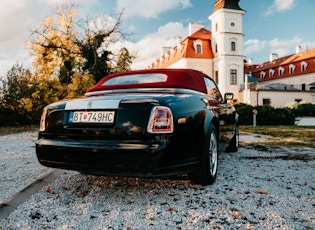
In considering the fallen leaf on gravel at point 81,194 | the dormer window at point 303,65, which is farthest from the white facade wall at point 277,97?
the fallen leaf on gravel at point 81,194

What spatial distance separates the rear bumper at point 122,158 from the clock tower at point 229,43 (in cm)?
3659

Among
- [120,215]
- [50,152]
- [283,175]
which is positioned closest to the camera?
[120,215]

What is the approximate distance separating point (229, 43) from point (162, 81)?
36.4 metres

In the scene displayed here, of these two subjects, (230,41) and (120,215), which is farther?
(230,41)

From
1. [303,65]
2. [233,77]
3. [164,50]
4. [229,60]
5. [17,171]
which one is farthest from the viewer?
[164,50]

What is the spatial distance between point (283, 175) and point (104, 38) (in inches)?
786

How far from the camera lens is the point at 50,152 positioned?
294cm

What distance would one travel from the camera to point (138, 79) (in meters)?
3.84

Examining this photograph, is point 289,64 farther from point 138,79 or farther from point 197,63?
point 138,79

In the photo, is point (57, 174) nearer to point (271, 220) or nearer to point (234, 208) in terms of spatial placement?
point (234, 208)

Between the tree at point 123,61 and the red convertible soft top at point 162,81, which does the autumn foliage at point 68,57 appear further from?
the red convertible soft top at point 162,81

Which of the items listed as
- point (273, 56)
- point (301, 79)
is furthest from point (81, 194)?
point (273, 56)

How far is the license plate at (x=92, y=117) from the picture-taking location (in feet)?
9.04

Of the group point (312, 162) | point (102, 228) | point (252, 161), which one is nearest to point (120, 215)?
point (102, 228)
